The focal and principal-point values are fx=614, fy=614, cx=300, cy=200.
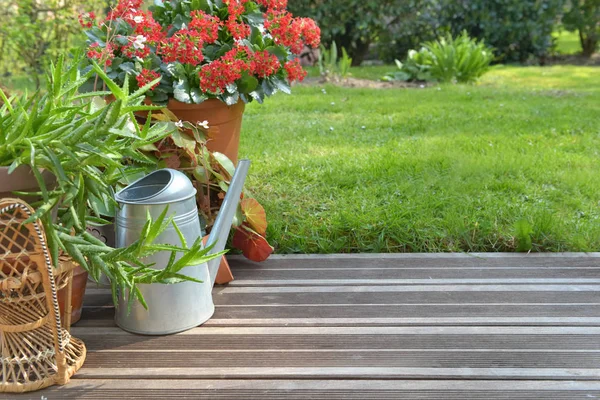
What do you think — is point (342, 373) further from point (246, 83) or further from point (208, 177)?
point (246, 83)

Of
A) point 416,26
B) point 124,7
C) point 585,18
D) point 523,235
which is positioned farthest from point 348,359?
point 585,18

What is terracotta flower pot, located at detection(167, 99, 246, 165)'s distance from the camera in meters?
2.43

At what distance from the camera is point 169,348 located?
1.85 meters

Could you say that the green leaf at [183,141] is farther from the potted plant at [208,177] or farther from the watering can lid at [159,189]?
the watering can lid at [159,189]

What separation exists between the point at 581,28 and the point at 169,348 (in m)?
9.51

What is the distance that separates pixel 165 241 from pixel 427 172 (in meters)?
1.92

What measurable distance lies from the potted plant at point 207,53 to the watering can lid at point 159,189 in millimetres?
412

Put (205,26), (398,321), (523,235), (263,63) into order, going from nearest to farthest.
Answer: (398,321), (205,26), (263,63), (523,235)

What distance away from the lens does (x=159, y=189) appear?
2004mm

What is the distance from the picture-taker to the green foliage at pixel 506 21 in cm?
873

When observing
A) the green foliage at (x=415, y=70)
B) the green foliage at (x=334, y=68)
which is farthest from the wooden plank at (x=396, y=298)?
the green foliage at (x=415, y=70)

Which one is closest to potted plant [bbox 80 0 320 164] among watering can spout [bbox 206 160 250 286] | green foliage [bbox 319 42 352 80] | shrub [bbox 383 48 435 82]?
watering can spout [bbox 206 160 250 286]

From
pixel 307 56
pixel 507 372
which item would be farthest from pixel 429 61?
pixel 507 372

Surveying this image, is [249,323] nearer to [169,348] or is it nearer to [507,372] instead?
[169,348]
